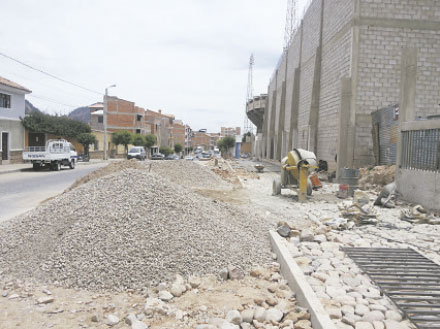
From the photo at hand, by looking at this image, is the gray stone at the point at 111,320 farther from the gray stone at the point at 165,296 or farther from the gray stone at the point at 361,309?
the gray stone at the point at 361,309

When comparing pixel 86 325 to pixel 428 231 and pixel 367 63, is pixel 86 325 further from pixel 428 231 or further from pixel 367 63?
pixel 367 63

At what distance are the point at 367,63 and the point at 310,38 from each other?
9.76m

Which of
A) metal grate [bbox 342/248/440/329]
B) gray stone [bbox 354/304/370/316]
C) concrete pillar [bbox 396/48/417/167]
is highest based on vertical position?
concrete pillar [bbox 396/48/417/167]

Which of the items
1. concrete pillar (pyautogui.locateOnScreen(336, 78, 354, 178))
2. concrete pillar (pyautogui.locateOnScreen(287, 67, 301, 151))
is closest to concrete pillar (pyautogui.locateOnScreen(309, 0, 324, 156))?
concrete pillar (pyautogui.locateOnScreen(336, 78, 354, 178))

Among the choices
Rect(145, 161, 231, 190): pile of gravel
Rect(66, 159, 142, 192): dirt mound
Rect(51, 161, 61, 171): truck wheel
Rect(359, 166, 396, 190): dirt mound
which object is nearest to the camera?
Rect(66, 159, 142, 192): dirt mound

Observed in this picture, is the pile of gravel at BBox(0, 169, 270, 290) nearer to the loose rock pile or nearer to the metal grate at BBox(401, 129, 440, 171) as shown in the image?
the loose rock pile

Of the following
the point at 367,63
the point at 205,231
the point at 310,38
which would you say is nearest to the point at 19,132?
the point at 310,38

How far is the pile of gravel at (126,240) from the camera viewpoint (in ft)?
15.0

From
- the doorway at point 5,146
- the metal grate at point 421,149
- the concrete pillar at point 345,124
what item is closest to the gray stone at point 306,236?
the metal grate at point 421,149

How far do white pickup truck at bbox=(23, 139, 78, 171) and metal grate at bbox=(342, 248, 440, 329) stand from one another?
21909 mm

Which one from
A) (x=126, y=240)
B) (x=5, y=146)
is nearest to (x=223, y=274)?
(x=126, y=240)

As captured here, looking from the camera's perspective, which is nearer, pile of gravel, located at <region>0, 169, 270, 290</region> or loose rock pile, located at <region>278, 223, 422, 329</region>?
loose rock pile, located at <region>278, 223, 422, 329</region>

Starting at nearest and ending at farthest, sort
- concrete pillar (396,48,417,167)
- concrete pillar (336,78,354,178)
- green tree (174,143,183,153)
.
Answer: concrete pillar (396,48,417,167), concrete pillar (336,78,354,178), green tree (174,143,183,153)

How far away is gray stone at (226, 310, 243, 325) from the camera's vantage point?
3.59 m
